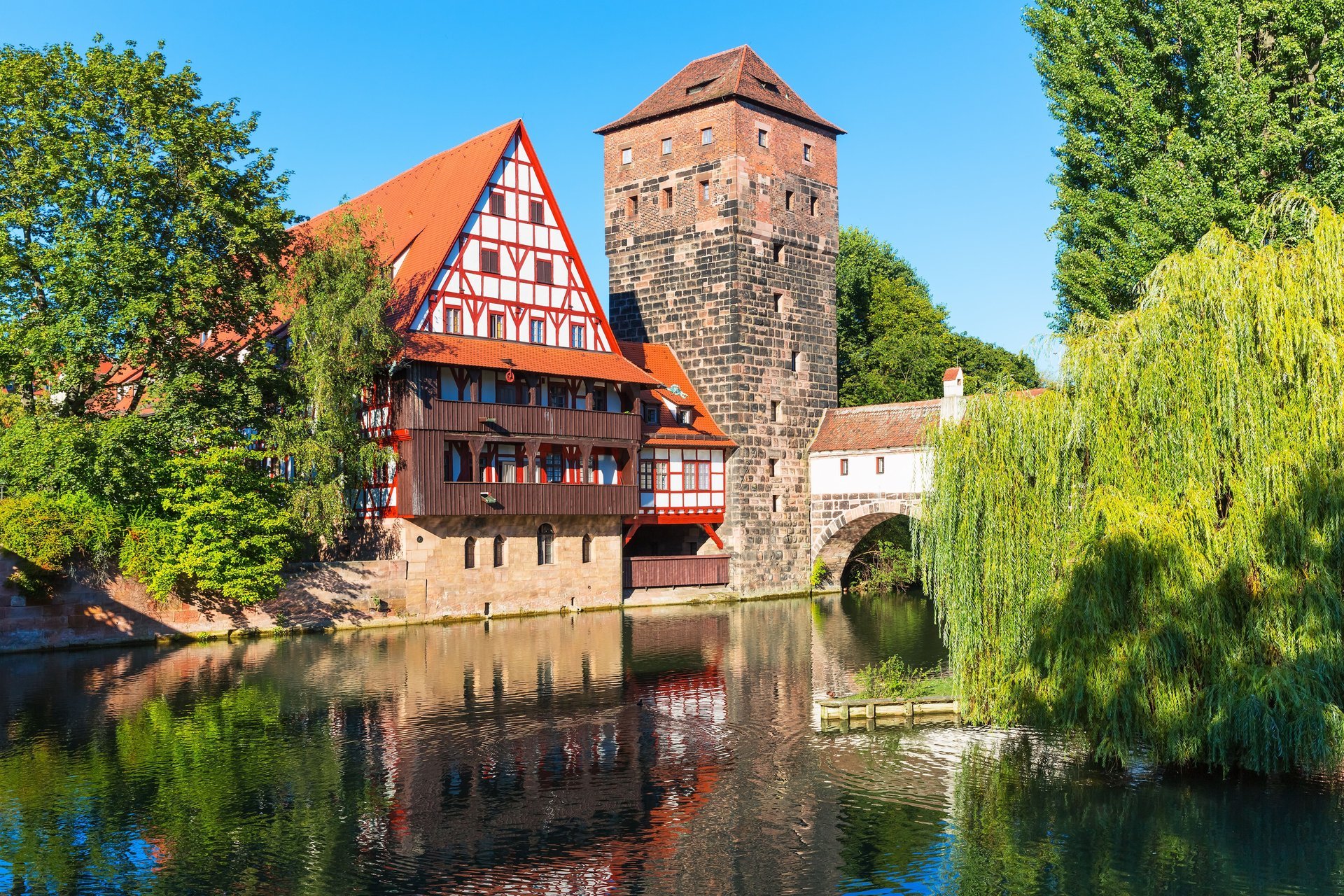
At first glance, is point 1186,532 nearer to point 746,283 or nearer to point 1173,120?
point 1173,120

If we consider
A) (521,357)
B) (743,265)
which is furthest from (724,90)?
(521,357)

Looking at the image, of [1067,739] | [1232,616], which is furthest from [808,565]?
[1232,616]

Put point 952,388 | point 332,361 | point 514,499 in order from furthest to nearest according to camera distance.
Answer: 1. point 952,388
2. point 514,499
3. point 332,361

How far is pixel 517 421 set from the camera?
3825 centimetres

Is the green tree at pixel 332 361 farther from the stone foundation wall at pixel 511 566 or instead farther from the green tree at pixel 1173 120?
the green tree at pixel 1173 120

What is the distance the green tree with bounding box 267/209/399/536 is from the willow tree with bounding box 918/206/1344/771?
2190cm

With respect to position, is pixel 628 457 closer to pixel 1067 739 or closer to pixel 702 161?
Result: pixel 702 161

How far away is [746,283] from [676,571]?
1093 cm

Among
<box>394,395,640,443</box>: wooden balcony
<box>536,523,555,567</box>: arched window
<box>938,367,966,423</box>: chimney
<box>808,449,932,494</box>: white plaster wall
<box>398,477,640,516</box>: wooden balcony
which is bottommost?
<box>536,523,555,567</box>: arched window

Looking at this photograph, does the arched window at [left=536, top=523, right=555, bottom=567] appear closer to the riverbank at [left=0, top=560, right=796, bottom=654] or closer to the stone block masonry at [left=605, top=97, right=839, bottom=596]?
the riverbank at [left=0, top=560, right=796, bottom=654]

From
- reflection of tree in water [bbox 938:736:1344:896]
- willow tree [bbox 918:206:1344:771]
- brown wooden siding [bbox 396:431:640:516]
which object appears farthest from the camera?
brown wooden siding [bbox 396:431:640:516]

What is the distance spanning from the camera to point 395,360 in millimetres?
35344

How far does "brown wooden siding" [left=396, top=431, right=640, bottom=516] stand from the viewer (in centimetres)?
3581

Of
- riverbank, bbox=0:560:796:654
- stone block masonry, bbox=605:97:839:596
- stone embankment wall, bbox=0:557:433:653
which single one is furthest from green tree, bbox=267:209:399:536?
stone block masonry, bbox=605:97:839:596
